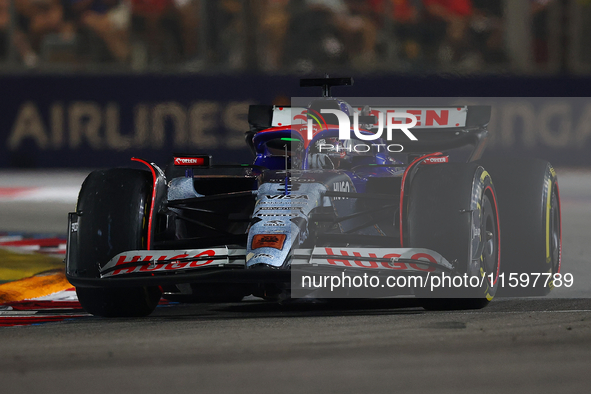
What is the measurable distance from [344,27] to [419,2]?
1.18 metres

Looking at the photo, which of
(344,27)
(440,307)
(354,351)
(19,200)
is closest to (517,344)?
(354,351)

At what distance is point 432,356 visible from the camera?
3.87 metres

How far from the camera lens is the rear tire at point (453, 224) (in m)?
4.88

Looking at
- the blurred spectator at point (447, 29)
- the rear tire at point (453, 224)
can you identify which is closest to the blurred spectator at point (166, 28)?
the blurred spectator at point (447, 29)

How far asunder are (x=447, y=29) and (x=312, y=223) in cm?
1008

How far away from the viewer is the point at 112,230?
5047 mm

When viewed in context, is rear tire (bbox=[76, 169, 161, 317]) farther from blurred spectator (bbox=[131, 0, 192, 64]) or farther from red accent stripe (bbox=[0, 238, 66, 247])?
blurred spectator (bbox=[131, 0, 192, 64])

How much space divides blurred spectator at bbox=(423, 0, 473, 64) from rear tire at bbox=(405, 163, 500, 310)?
31.7ft

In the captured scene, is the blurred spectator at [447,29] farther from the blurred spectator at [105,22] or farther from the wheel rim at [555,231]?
the wheel rim at [555,231]

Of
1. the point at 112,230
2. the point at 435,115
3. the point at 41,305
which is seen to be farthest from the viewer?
the point at 435,115

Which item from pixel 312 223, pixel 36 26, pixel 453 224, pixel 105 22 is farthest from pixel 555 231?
pixel 36 26

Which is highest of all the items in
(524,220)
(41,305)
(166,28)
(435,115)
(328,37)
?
(166,28)

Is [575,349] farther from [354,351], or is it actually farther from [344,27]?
[344,27]

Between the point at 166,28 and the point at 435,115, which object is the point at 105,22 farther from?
the point at 435,115
